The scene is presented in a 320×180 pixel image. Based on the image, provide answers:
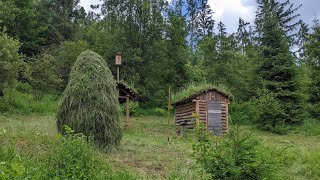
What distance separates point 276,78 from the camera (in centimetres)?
2202

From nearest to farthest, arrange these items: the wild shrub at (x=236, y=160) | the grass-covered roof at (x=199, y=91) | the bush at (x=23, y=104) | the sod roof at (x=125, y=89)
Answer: the wild shrub at (x=236, y=160) < the sod roof at (x=125, y=89) < the grass-covered roof at (x=199, y=91) < the bush at (x=23, y=104)

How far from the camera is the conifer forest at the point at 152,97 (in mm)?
5512

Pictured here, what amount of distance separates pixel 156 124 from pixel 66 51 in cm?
1255

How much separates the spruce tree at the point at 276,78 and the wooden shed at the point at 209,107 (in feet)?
10.2

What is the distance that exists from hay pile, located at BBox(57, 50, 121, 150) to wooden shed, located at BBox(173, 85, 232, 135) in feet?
29.1

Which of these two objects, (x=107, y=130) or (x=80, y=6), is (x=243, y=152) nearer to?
(x=107, y=130)

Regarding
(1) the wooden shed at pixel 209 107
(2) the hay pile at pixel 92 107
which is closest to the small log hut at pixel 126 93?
(1) the wooden shed at pixel 209 107

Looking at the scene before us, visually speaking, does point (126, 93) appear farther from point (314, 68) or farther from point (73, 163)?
point (314, 68)

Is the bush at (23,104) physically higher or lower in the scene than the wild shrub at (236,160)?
higher

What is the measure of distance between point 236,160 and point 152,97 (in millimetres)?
23567

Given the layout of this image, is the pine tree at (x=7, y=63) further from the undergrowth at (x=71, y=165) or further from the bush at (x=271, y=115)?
the bush at (x=271, y=115)

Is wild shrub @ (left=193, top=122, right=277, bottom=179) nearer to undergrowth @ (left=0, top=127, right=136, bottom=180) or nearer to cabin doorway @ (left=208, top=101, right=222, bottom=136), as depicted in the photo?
undergrowth @ (left=0, top=127, right=136, bottom=180)

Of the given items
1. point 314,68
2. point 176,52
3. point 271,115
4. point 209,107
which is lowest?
point 271,115

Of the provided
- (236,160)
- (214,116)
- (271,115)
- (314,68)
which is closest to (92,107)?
(236,160)
